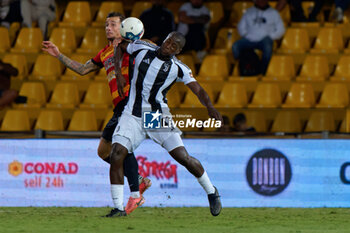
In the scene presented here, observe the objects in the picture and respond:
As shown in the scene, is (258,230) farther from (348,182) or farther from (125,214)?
(348,182)

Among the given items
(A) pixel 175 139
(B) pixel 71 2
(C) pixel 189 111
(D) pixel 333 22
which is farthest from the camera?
(B) pixel 71 2

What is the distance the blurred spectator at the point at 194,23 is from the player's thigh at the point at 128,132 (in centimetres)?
634

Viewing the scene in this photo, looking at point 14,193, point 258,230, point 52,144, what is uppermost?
point 258,230

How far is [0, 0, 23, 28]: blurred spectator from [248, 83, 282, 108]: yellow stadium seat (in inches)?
209

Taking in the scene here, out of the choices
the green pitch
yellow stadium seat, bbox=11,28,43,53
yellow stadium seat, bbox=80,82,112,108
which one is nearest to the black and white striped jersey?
the green pitch

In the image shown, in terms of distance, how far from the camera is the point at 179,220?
28.4 ft

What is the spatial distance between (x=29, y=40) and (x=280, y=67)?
5.05 metres

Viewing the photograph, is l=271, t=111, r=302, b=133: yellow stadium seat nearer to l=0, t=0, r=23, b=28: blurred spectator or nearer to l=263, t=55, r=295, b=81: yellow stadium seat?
l=263, t=55, r=295, b=81: yellow stadium seat

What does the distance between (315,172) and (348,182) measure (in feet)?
1.46

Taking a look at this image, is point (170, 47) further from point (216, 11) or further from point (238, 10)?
point (238, 10)

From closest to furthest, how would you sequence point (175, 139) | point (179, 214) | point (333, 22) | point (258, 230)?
point (258, 230)
point (175, 139)
point (179, 214)
point (333, 22)

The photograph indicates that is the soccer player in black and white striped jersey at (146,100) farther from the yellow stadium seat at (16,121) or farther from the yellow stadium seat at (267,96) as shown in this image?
the yellow stadium seat at (16,121)

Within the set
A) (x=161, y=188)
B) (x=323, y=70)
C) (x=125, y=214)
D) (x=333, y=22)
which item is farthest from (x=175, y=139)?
(x=333, y=22)

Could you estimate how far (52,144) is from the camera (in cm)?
1095
